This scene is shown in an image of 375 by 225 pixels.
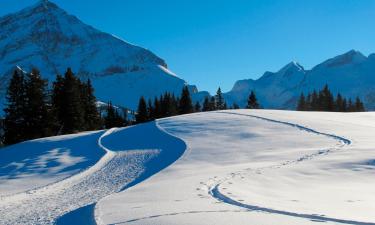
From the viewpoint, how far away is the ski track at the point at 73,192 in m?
14.0

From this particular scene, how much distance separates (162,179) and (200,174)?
1611 millimetres

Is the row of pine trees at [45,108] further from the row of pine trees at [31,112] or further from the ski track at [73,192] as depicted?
the ski track at [73,192]

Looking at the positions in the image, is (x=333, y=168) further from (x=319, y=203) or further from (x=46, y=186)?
(x=46, y=186)

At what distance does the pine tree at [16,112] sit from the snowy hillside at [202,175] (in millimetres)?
15291

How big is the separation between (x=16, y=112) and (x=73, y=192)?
120 feet

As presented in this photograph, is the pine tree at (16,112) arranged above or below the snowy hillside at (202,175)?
above

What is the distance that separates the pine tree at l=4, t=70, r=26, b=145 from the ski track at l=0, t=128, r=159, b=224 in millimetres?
27762

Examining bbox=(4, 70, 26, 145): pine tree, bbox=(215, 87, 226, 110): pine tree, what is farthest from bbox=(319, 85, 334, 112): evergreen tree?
bbox=(4, 70, 26, 145): pine tree

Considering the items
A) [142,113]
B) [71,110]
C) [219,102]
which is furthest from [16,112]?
[219,102]

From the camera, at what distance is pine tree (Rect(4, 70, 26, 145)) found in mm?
51562

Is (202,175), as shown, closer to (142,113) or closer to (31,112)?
(31,112)

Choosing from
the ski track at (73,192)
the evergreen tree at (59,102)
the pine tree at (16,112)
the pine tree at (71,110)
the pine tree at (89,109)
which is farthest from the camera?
the pine tree at (89,109)

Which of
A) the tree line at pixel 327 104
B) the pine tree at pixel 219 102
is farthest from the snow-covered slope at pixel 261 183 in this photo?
the pine tree at pixel 219 102

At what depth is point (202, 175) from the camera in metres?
18.5
